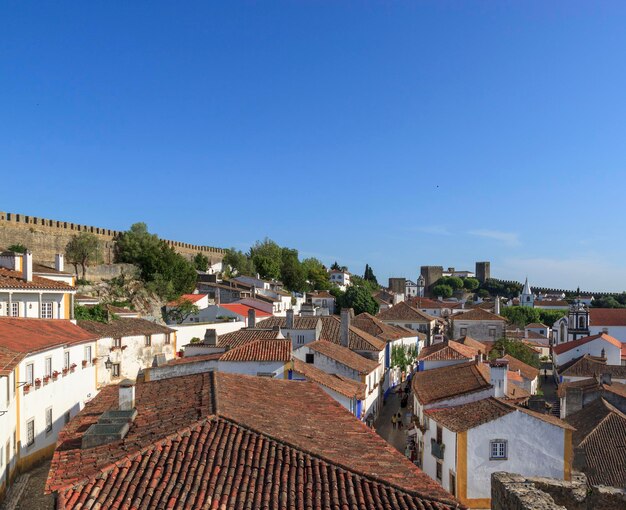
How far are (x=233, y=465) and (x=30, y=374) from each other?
11149 mm

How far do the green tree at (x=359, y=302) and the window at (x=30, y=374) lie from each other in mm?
53124

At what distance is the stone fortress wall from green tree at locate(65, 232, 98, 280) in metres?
1.16

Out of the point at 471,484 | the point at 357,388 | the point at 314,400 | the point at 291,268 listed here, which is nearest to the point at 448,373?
the point at 357,388

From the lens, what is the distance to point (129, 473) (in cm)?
843

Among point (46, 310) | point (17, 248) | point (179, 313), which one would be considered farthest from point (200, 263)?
point (46, 310)

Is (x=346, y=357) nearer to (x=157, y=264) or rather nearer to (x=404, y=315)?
(x=157, y=264)

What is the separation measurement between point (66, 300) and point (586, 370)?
3635cm

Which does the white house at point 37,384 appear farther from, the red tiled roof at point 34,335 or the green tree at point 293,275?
the green tree at point 293,275

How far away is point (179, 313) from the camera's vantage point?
48.3 metres

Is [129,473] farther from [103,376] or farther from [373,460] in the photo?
[103,376]

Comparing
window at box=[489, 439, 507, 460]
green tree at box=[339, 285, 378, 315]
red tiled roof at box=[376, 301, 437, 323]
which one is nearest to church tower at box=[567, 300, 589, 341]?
red tiled roof at box=[376, 301, 437, 323]

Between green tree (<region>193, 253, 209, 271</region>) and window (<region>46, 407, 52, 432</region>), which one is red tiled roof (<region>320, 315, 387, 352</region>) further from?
green tree (<region>193, 253, 209, 271</region>)

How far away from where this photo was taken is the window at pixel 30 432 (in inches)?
656

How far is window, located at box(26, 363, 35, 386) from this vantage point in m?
16.8
